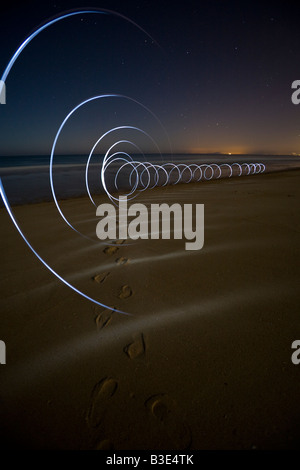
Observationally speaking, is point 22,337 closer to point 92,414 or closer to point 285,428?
point 92,414

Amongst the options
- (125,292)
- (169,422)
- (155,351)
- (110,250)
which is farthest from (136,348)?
(110,250)

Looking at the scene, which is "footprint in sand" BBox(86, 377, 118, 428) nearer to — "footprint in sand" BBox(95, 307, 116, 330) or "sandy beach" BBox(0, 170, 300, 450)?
"sandy beach" BBox(0, 170, 300, 450)

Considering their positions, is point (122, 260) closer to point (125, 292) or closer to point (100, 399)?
point (125, 292)

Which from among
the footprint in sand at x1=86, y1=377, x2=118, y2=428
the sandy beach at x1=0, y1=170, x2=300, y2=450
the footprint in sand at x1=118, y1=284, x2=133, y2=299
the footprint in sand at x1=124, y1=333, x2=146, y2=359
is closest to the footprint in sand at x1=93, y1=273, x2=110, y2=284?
the sandy beach at x1=0, y1=170, x2=300, y2=450

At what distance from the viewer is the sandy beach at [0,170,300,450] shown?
3.52 feet

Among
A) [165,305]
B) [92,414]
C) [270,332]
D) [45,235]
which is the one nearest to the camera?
[92,414]

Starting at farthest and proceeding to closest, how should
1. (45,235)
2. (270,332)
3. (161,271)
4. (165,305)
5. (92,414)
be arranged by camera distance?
(45,235) → (161,271) → (165,305) → (270,332) → (92,414)

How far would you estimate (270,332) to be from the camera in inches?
60.8

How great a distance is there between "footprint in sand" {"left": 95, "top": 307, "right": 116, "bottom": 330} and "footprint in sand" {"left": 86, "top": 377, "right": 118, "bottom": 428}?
1.40 ft

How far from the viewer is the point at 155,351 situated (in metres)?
1.45

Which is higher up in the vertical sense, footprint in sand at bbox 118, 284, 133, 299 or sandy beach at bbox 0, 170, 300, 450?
footprint in sand at bbox 118, 284, 133, 299

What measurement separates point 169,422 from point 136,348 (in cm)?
46

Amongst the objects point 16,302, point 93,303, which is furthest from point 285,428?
point 16,302
